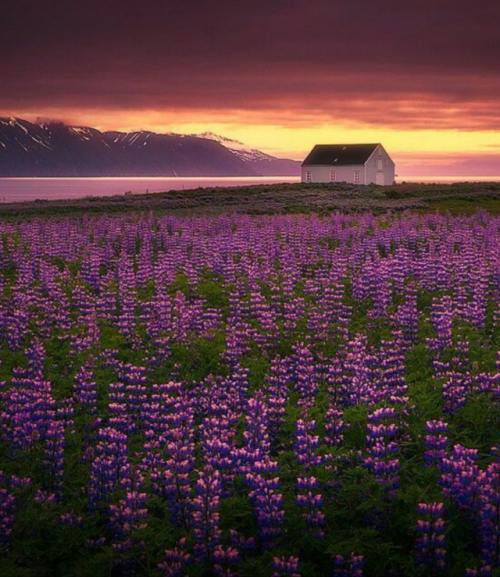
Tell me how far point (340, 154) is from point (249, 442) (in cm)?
8155

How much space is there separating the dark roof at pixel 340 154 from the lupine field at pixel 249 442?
2807 inches

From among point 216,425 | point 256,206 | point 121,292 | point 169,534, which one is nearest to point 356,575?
point 169,534

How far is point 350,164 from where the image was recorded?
270ft

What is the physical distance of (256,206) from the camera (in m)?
44.7

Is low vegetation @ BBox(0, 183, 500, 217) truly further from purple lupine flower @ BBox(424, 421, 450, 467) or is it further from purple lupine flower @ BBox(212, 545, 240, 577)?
purple lupine flower @ BBox(212, 545, 240, 577)

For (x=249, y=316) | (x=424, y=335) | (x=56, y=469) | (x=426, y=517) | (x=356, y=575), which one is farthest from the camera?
(x=249, y=316)

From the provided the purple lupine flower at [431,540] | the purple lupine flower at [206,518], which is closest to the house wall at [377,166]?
the purple lupine flower at [431,540]

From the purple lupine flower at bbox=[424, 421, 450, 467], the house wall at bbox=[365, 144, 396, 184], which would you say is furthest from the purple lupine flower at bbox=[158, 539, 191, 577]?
the house wall at bbox=[365, 144, 396, 184]

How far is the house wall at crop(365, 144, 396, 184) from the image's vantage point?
82.0 metres

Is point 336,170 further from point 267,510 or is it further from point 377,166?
point 267,510

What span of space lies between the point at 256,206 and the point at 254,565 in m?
40.2

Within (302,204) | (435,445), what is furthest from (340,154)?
(435,445)

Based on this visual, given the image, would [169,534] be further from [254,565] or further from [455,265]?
[455,265]

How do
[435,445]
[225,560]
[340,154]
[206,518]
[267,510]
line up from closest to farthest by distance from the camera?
[225,560]
[206,518]
[267,510]
[435,445]
[340,154]
